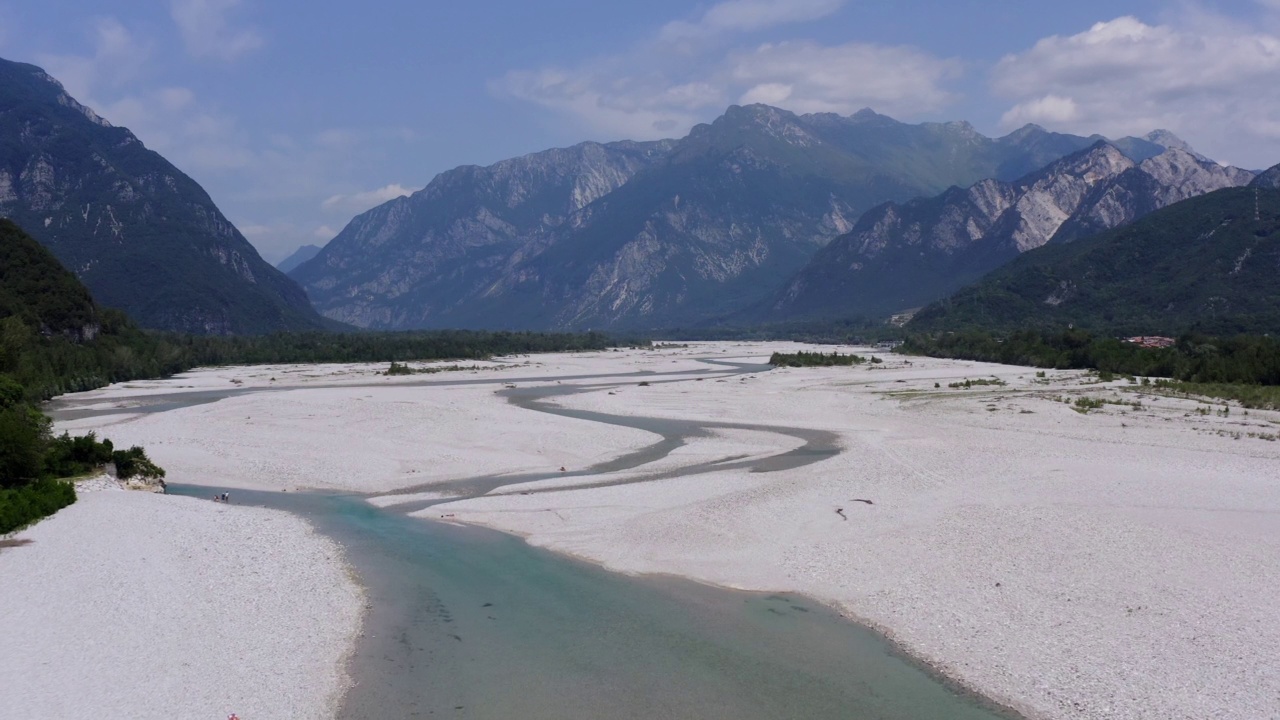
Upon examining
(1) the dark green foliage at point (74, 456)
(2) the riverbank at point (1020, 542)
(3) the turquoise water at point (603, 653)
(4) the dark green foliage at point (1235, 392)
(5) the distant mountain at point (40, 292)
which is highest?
(5) the distant mountain at point (40, 292)

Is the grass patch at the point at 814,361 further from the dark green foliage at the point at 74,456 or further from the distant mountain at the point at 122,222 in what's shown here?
the distant mountain at the point at 122,222

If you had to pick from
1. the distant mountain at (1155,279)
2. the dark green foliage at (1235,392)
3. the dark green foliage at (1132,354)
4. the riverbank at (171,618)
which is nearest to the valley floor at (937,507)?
Answer: the riverbank at (171,618)

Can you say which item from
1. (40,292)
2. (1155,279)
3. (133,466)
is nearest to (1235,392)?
(133,466)

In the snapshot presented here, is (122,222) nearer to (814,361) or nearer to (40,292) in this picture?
(40,292)

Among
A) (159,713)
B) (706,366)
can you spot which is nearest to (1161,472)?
(159,713)

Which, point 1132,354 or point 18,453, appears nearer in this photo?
point 18,453

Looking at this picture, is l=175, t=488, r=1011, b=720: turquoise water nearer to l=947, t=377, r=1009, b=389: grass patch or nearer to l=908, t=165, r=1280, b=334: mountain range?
l=947, t=377, r=1009, b=389: grass patch

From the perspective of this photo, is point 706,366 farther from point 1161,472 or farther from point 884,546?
point 884,546
